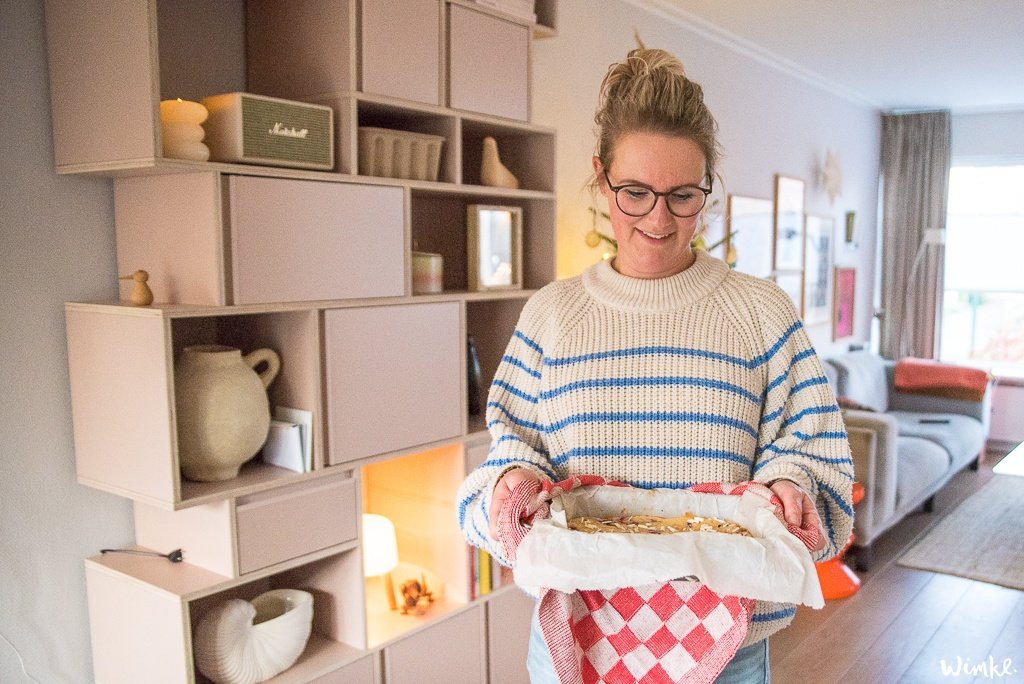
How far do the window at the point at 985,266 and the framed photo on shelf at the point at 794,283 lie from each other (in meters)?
2.01

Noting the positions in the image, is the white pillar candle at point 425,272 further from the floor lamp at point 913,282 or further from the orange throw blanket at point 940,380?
the floor lamp at point 913,282

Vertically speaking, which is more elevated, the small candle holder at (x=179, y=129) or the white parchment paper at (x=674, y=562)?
the small candle holder at (x=179, y=129)

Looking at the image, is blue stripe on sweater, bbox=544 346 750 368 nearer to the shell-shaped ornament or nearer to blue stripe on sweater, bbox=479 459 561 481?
blue stripe on sweater, bbox=479 459 561 481

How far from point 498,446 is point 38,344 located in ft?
3.94

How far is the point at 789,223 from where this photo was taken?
5.11 m

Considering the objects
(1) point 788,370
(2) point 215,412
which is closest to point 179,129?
(2) point 215,412

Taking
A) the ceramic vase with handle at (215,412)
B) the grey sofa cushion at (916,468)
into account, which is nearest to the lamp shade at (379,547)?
the ceramic vase with handle at (215,412)

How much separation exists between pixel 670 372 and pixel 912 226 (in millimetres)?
6130

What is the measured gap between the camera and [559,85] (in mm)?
3211

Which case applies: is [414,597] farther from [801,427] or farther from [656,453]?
[801,427]

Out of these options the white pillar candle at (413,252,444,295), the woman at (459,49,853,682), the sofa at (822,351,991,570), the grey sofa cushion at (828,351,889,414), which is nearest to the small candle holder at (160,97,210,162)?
the white pillar candle at (413,252,444,295)

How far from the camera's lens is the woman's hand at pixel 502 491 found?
1117 millimetres

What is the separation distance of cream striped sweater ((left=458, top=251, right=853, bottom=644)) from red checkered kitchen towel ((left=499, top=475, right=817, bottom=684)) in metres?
0.08

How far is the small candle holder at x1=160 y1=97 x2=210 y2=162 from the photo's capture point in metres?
1.74
